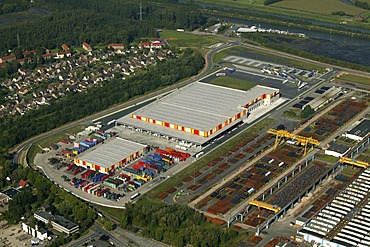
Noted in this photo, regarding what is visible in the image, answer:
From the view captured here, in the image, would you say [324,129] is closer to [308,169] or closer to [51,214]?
[308,169]

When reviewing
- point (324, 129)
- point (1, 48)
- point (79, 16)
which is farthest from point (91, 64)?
point (324, 129)

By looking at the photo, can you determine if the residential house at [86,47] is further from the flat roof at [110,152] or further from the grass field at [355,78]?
the grass field at [355,78]

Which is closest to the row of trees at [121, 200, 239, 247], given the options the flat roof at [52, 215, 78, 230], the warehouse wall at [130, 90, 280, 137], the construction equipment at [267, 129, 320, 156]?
the flat roof at [52, 215, 78, 230]

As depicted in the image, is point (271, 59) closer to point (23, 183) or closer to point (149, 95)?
point (149, 95)

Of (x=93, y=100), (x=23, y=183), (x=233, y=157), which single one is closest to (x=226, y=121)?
(x=233, y=157)

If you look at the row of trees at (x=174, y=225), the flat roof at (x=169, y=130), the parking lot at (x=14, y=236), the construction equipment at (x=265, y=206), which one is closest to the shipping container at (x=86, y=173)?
the row of trees at (x=174, y=225)

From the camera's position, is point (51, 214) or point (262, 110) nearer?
point (51, 214)
